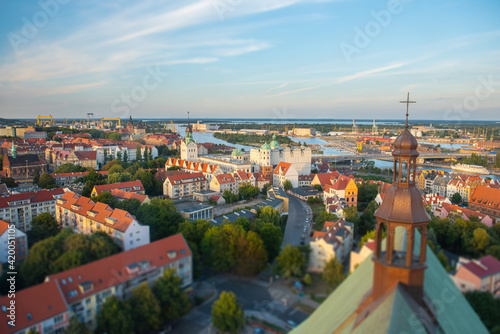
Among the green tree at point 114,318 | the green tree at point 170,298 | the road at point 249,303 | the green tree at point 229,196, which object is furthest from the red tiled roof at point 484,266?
the green tree at point 229,196

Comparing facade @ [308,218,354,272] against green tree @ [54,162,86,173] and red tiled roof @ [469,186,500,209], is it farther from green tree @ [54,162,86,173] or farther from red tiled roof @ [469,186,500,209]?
green tree @ [54,162,86,173]

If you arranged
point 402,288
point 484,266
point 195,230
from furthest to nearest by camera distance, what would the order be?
point 195,230, point 484,266, point 402,288

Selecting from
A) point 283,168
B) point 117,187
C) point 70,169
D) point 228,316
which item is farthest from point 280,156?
point 228,316

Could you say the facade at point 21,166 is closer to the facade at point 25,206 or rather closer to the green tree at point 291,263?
the facade at point 25,206

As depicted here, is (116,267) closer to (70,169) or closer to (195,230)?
(195,230)

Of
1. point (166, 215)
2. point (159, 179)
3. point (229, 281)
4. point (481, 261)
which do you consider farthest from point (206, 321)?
point (159, 179)

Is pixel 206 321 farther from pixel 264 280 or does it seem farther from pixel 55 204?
pixel 55 204

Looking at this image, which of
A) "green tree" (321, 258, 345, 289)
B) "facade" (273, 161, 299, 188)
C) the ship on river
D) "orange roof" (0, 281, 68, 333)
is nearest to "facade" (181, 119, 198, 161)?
"facade" (273, 161, 299, 188)
